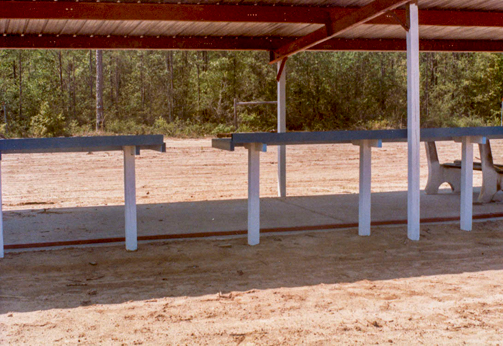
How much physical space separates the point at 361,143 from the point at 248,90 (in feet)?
86.7

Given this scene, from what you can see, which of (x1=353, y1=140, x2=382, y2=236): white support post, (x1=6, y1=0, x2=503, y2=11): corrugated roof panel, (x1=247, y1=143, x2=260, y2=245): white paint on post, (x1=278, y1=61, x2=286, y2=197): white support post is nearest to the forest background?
(x1=278, y1=61, x2=286, y2=197): white support post

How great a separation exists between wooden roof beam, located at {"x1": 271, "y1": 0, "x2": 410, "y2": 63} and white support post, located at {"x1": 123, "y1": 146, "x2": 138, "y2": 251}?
3485mm

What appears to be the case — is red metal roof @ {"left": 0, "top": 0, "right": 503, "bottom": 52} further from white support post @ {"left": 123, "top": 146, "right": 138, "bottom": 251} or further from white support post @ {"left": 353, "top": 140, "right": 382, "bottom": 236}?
white support post @ {"left": 123, "top": 146, "right": 138, "bottom": 251}

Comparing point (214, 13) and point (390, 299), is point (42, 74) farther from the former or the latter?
point (390, 299)

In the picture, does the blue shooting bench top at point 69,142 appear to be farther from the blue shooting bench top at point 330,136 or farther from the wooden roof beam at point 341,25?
the wooden roof beam at point 341,25

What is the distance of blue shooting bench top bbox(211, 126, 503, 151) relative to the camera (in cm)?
628

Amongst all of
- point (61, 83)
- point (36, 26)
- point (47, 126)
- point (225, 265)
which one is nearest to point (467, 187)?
point (225, 265)

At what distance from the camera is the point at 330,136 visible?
21.5 ft

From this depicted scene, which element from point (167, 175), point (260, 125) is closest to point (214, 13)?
point (167, 175)

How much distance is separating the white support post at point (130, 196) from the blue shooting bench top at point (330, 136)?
1.04 m

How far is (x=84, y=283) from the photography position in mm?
5234

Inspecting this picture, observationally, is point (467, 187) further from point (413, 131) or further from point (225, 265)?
point (225, 265)

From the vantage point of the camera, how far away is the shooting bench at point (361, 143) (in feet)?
21.0

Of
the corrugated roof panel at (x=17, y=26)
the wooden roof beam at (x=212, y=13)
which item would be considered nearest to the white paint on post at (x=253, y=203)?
the wooden roof beam at (x=212, y=13)
